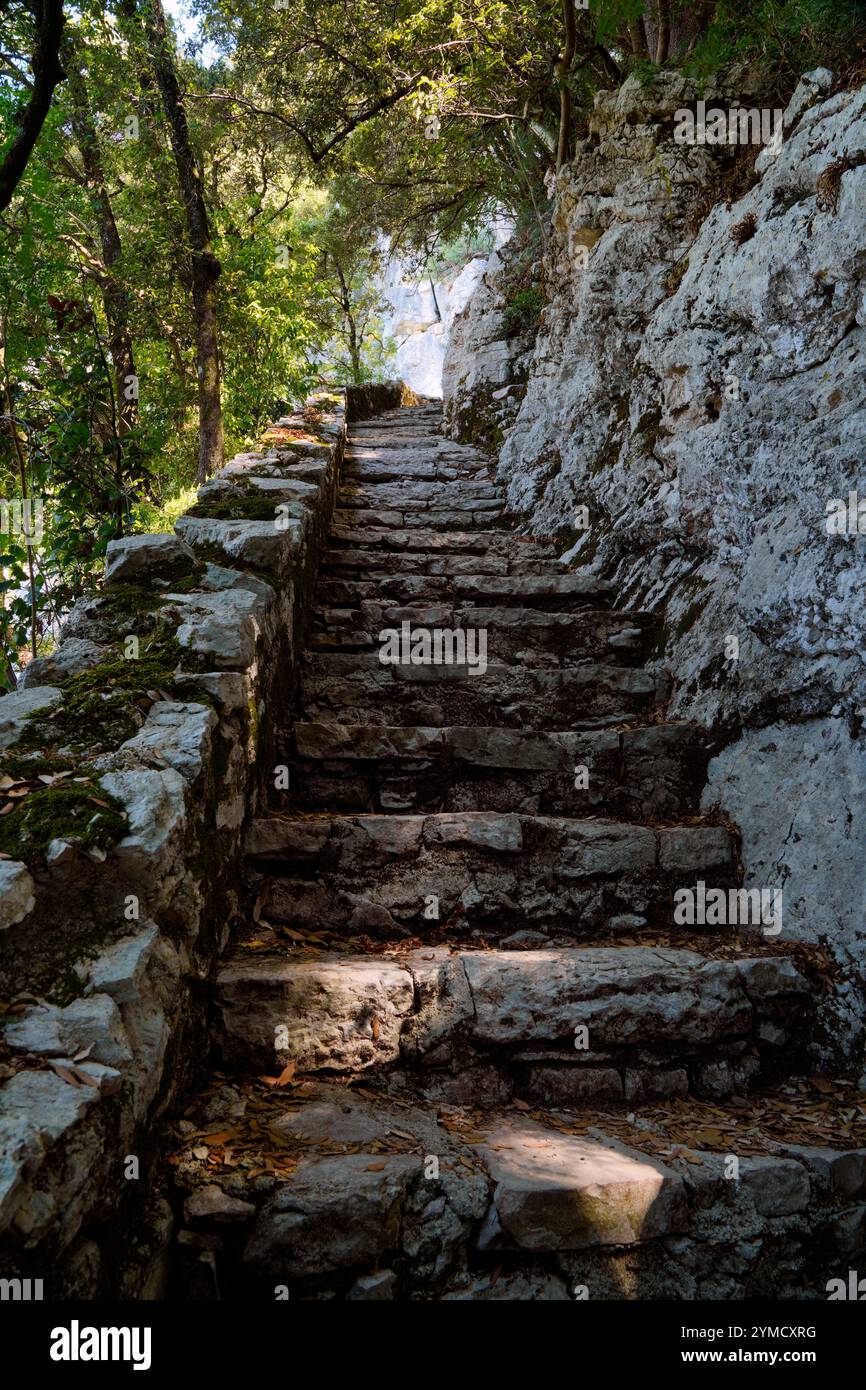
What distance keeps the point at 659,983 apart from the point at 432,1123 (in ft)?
2.62

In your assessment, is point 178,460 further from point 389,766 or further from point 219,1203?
point 219,1203

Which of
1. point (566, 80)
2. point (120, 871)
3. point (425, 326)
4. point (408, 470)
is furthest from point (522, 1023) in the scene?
point (425, 326)

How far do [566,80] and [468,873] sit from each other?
6619 millimetres

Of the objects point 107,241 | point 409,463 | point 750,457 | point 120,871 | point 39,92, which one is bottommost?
point 120,871

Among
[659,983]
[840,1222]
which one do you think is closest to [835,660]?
[659,983]

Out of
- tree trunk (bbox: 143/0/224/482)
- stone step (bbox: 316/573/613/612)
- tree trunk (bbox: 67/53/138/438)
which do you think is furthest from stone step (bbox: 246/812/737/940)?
tree trunk (bbox: 67/53/138/438)

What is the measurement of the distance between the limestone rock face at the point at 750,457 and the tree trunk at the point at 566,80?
0.67 meters

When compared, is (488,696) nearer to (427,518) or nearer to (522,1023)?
(522,1023)

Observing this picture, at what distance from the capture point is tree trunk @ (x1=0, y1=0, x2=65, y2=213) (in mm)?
4449

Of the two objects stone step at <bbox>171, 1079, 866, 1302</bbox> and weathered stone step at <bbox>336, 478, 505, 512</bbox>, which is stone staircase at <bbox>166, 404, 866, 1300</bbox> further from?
weathered stone step at <bbox>336, 478, 505, 512</bbox>

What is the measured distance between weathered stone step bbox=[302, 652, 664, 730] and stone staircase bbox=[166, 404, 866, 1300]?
15 mm

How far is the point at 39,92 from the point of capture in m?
4.52
